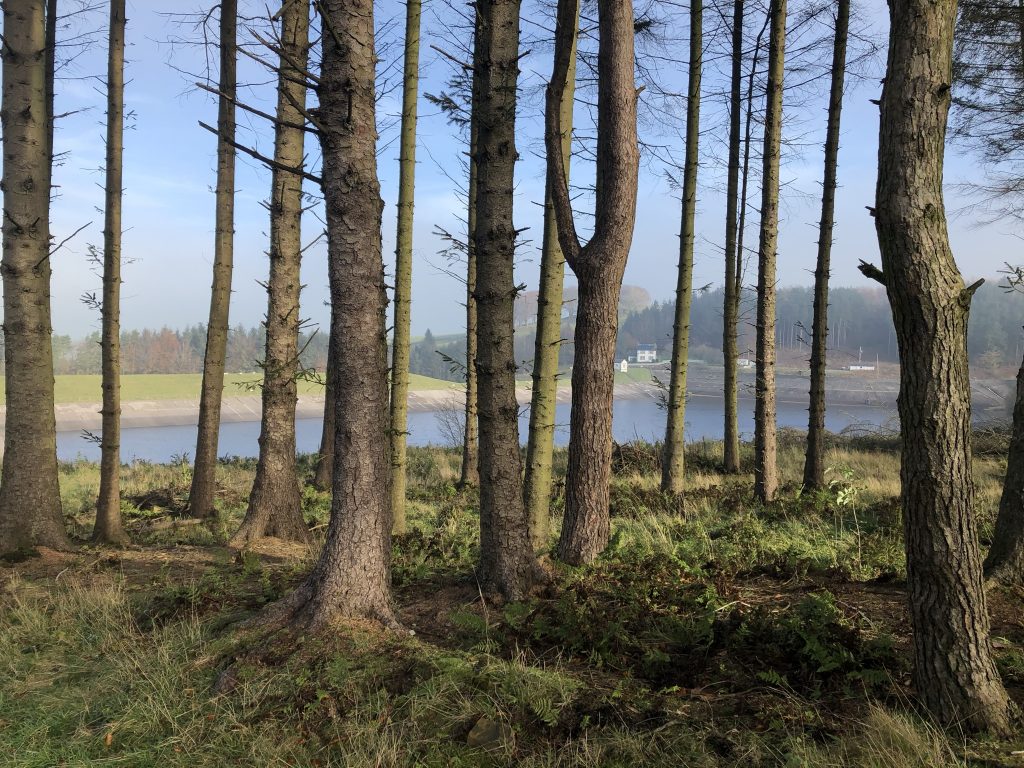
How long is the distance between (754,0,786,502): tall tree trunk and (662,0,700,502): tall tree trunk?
3.52 ft

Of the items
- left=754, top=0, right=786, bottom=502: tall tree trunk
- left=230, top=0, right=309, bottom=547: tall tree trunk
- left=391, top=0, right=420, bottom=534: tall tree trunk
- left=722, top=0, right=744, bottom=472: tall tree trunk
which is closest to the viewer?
left=230, top=0, right=309, bottom=547: tall tree trunk

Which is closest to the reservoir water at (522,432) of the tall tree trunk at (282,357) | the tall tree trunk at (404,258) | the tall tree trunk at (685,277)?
the tall tree trunk at (685,277)

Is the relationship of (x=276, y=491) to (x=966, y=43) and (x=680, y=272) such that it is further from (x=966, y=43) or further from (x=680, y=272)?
(x=966, y=43)

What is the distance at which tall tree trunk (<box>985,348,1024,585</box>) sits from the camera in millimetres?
4453

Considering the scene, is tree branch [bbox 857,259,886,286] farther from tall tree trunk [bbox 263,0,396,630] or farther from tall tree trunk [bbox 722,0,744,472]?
tall tree trunk [bbox 722,0,744,472]

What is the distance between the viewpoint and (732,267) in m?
13.3

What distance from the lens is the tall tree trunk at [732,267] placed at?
1239cm

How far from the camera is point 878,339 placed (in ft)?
167

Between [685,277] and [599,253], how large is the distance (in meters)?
5.34

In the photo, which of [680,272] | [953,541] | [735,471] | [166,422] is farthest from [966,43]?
[166,422]

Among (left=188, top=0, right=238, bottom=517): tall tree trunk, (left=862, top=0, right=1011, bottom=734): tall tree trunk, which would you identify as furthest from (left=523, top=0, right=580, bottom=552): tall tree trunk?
(left=188, top=0, right=238, bottom=517): tall tree trunk

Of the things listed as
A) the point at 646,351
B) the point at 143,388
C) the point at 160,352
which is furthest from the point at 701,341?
the point at 160,352

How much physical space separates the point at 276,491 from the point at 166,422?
45.0m

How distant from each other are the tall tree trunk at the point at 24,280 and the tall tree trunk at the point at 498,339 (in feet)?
16.3
